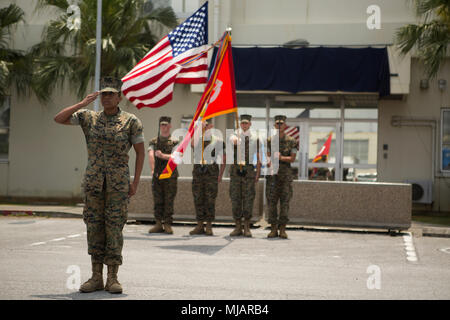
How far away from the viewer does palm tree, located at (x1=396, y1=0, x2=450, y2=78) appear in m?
16.1

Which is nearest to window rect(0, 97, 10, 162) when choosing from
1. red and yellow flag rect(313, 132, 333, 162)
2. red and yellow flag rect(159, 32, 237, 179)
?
red and yellow flag rect(313, 132, 333, 162)

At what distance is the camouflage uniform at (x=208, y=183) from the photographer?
38.3ft

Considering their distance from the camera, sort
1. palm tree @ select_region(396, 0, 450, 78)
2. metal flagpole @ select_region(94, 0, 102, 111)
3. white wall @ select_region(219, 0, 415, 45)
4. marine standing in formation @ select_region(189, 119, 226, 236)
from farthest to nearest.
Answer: white wall @ select_region(219, 0, 415, 45) → metal flagpole @ select_region(94, 0, 102, 111) → palm tree @ select_region(396, 0, 450, 78) → marine standing in formation @ select_region(189, 119, 226, 236)

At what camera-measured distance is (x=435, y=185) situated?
18891 mm

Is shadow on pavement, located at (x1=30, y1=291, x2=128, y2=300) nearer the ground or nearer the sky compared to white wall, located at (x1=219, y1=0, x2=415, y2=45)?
nearer the ground

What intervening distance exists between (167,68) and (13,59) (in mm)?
10051

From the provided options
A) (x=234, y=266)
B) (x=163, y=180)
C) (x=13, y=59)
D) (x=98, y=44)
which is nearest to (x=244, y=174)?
(x=163, y=180)

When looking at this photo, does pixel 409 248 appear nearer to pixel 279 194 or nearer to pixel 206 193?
pixel 279 194

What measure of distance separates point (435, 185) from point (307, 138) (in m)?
3.88

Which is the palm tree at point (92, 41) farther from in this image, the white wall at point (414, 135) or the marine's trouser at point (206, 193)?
the marine's trouser at point (206, 193)

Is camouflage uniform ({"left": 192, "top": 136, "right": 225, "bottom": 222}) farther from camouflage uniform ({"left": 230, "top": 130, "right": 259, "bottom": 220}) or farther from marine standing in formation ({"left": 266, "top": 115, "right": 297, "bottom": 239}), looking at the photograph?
marine standing in formation ({"left": 266, "top": 115, "right": 297, "bottom": 239})

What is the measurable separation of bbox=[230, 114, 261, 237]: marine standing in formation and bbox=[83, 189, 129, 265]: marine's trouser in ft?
18.6

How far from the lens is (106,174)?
6016 millimetres
